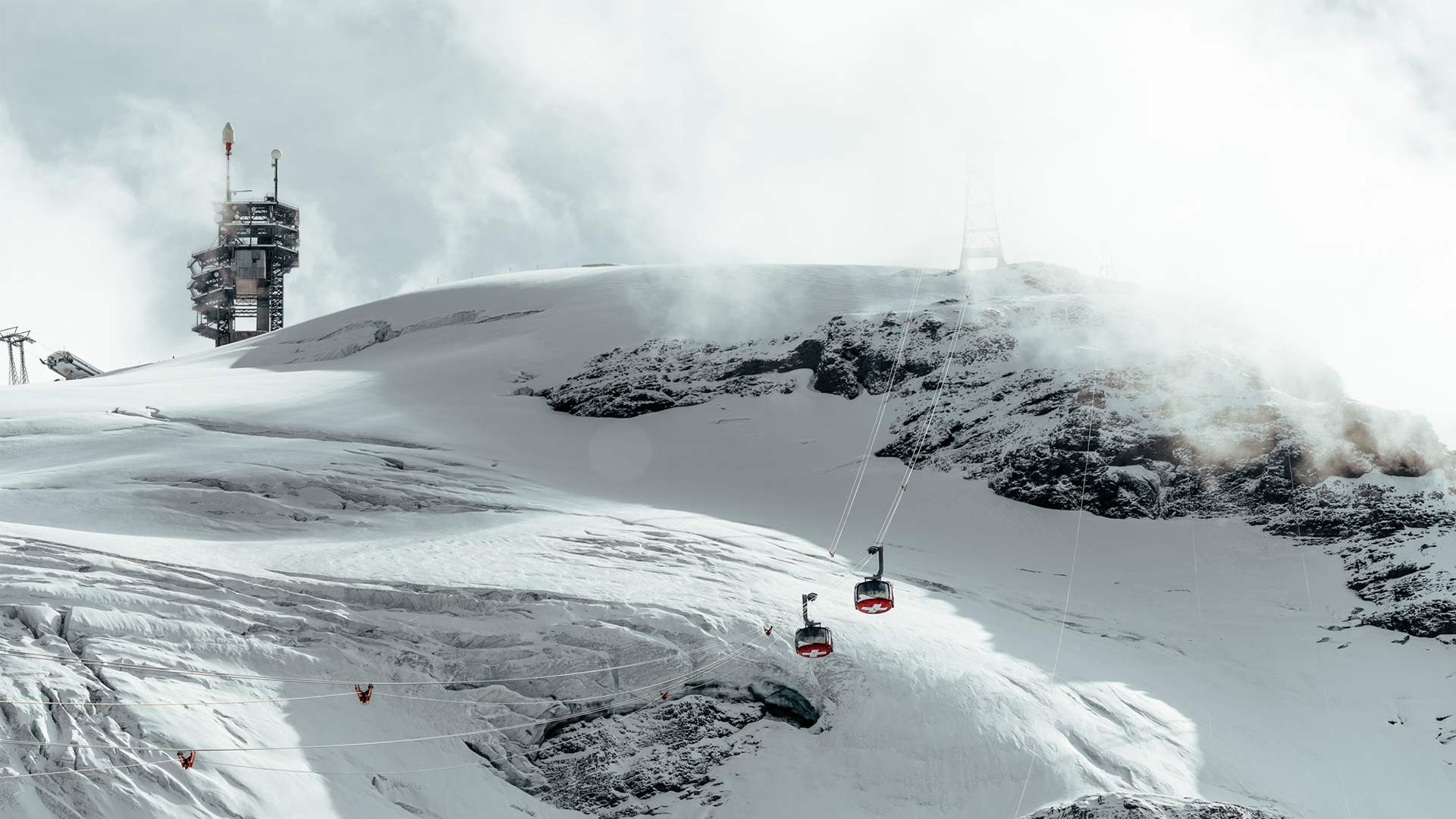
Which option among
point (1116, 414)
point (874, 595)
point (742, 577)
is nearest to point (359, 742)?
point (874, 595)

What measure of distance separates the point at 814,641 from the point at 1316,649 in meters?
18.0

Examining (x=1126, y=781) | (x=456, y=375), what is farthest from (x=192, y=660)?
(x=456, y=375)

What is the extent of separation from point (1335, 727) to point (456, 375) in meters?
39.9

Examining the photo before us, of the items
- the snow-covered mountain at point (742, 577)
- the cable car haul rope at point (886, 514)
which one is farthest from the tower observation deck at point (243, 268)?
the cable car haul rope at point (886, 514)

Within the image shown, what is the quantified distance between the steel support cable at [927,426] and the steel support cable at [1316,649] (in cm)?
1284

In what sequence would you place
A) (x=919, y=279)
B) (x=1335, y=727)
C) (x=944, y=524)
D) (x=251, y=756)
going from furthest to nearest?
(x=919, y=279)
(x=944, y=524)
(x=1335, y=727)
(x=251, y=756)

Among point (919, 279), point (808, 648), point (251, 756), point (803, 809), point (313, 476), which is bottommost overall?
point (803, 809)

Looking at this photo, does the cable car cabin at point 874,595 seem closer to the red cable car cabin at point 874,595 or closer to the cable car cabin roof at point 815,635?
the red cable car cabin at point 874,595

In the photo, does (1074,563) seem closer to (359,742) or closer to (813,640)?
(813,640)

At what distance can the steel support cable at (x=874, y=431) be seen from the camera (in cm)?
3703

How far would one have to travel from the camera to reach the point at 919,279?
209ft

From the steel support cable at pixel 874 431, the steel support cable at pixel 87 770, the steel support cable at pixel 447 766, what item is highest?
the steel support cable at pixel 874 431

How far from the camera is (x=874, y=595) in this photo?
21.0 meters

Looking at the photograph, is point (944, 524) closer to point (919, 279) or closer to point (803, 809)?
point (803, 809)
